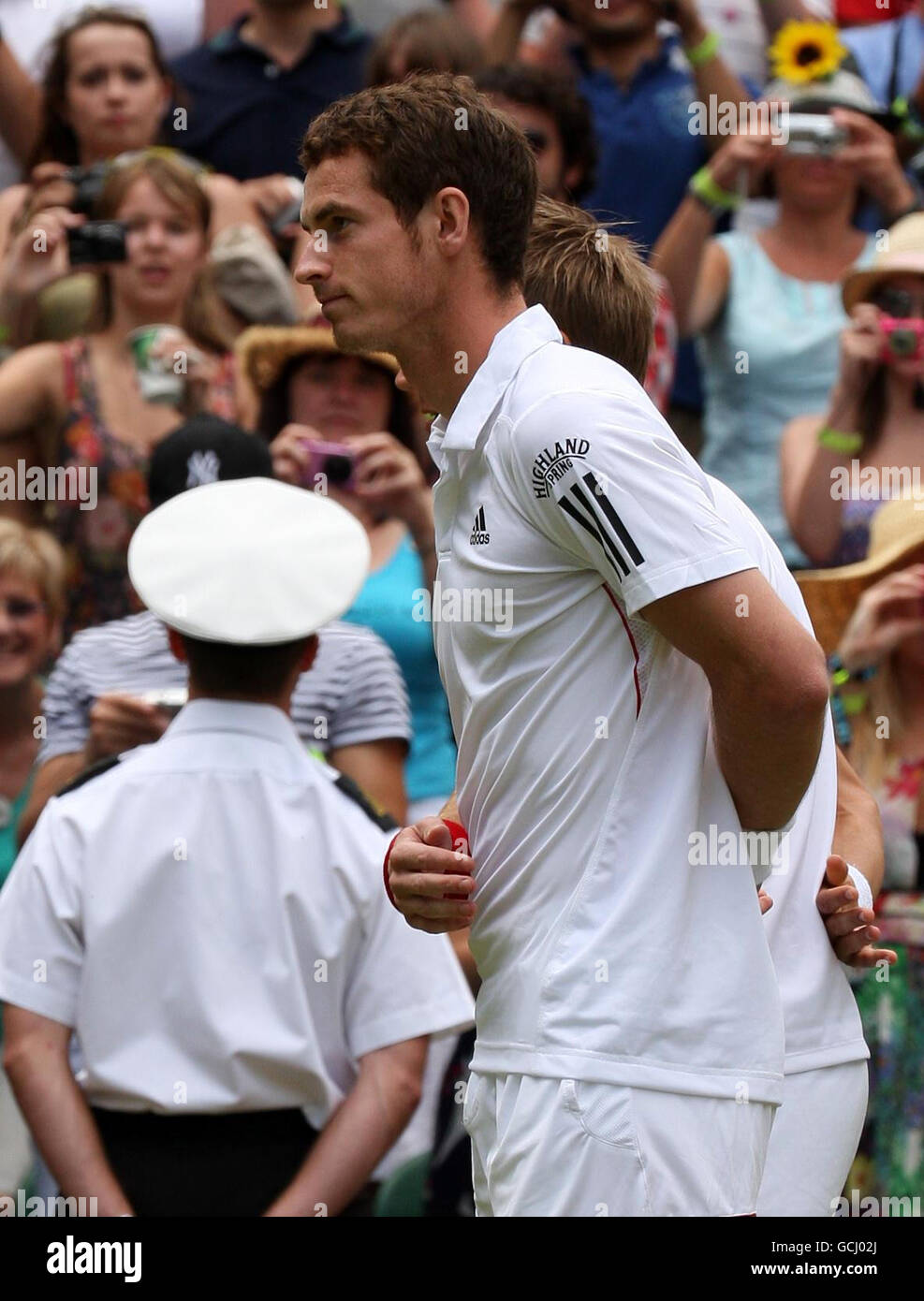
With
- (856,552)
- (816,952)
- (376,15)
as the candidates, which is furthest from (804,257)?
(816,952)

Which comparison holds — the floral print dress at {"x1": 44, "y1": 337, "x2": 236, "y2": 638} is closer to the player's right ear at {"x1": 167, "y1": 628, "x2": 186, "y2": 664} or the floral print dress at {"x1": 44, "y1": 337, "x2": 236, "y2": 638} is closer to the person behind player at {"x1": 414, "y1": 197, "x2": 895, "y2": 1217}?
the player's right ear at {"x1": 167, "y1": 628, "x2": 186, "y2": 664}

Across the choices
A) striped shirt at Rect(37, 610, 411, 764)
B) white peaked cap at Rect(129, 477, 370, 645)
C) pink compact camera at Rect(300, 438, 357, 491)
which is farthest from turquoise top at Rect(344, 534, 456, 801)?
white peaked cap at Rect(129, 477, 370, 645)

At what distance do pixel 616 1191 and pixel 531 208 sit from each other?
121 cm

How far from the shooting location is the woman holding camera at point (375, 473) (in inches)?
198

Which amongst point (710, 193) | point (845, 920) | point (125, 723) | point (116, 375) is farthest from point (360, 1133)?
point (710, 193)

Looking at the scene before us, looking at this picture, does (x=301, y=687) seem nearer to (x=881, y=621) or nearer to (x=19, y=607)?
(x=19, y=607)

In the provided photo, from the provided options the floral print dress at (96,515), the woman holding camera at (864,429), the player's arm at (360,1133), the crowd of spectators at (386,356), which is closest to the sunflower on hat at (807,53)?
the crowd of spectators at (386,356)

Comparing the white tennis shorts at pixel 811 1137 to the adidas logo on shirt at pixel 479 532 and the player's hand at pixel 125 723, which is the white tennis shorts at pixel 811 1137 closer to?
the adidas logo on shirt at pixel 479 532

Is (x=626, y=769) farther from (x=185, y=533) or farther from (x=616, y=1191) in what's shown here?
(x=185, y=533)

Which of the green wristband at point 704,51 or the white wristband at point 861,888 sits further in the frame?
the green wristband at point 704,51

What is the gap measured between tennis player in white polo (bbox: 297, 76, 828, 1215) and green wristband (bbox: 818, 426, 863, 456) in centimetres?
317

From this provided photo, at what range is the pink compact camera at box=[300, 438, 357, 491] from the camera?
511 cm

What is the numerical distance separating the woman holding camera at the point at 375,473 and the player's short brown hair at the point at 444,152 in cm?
249

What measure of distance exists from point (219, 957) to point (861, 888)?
133 centimetres
